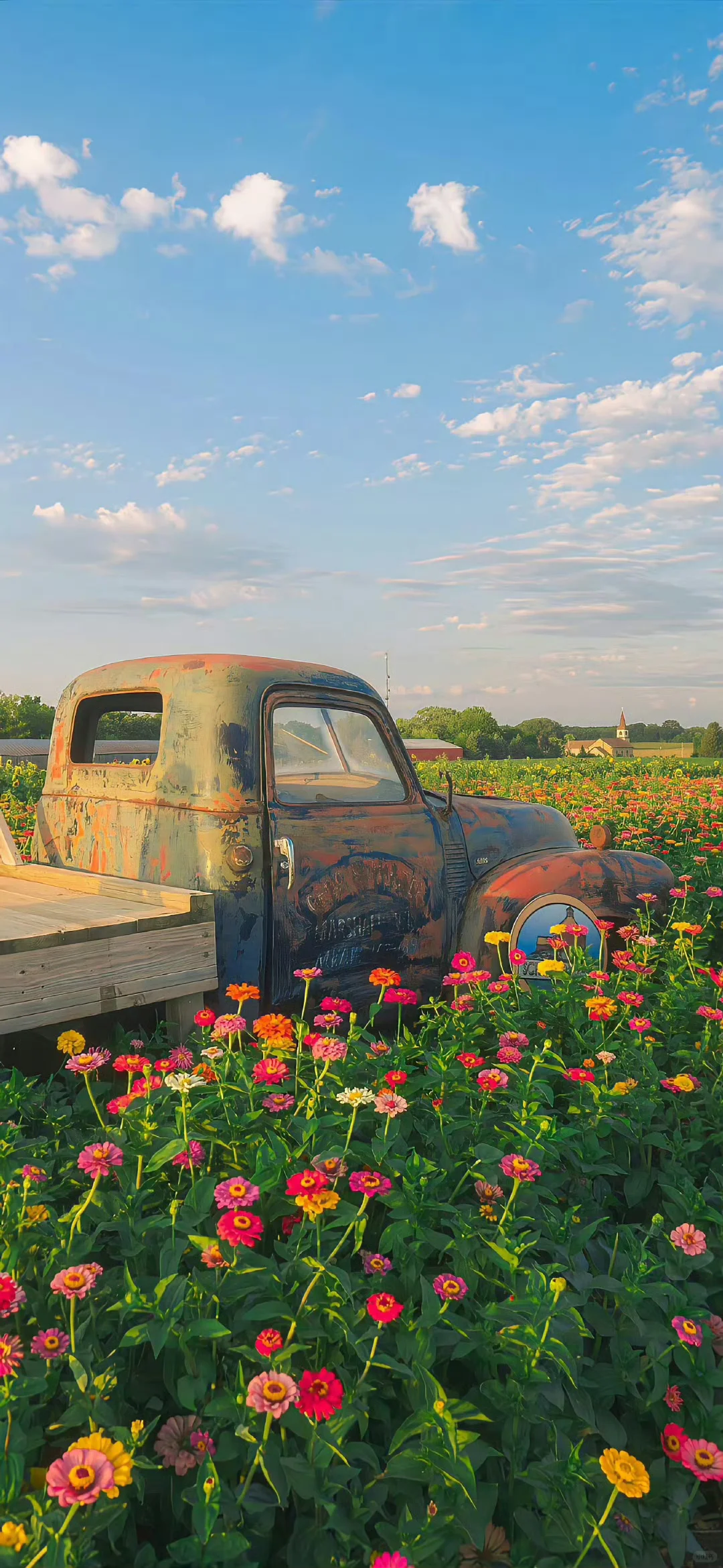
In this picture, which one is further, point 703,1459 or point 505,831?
point 505,831

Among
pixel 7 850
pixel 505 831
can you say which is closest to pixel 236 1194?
pixel 7 850

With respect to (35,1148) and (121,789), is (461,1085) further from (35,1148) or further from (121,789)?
(121,789)

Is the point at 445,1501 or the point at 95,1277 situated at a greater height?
the point at 95,1277

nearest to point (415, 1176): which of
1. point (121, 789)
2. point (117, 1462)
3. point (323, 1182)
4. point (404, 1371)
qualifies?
point (323, 1182)

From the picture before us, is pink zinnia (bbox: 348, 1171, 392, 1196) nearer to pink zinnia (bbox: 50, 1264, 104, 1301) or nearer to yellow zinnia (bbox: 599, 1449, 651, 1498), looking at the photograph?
pink zinnia (bbox: 50, 1264, 104, 1301)

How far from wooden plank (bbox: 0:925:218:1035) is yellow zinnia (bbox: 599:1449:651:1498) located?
81.3 inches

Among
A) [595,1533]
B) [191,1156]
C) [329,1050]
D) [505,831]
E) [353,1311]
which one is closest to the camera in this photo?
[595,1533]

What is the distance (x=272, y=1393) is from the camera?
1708 millimetres

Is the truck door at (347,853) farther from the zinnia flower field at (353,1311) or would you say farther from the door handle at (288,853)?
the zinnia flower field at (353,1311)

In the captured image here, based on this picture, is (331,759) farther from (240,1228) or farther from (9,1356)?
(9,1356)

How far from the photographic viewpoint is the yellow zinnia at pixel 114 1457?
1.47m

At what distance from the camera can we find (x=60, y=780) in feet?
14.9

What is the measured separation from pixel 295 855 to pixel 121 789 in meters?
0.94

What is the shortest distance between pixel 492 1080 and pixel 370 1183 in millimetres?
775
